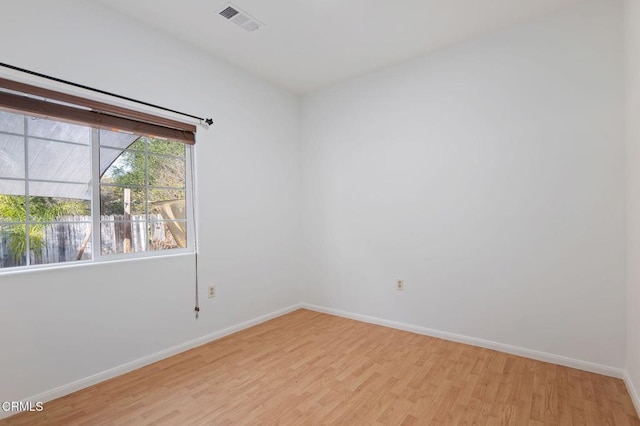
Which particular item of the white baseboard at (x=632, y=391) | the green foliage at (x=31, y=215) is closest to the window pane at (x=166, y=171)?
the green foliage at (x=31, y=215)

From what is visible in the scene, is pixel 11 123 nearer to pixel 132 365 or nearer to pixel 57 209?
pixel 57 209

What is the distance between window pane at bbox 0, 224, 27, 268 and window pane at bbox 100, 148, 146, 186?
2.05 ft

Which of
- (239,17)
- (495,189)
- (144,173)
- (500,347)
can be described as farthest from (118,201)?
(500,347)

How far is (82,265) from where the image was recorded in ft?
7.54

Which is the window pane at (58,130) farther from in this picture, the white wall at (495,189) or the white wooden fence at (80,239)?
the white wall at (495,189)

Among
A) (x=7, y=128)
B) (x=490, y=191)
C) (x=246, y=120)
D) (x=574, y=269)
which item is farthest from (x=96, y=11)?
(x=574, y=269)

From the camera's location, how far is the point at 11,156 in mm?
2102

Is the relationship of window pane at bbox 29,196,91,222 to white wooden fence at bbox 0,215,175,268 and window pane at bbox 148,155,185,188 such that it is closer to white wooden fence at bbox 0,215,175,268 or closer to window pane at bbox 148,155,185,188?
white wooden fence at bbox 0,215,175,268

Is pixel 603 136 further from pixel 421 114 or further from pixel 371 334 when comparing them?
pixel 371 334

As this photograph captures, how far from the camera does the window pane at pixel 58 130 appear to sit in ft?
7.21

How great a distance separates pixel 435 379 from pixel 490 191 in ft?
5.53

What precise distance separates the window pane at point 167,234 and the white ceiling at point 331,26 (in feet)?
5.66

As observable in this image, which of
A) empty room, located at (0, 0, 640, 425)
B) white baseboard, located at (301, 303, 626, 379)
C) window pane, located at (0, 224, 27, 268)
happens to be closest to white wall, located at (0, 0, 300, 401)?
empty room, located at (0, 0, 640, 425)

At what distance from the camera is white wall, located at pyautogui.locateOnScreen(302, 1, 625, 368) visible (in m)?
2.41
